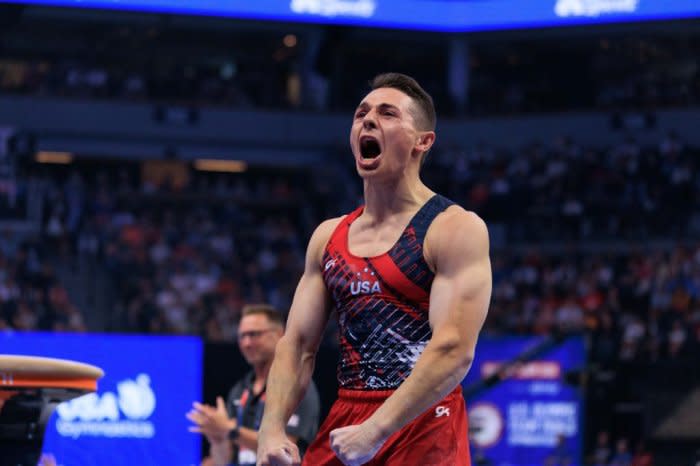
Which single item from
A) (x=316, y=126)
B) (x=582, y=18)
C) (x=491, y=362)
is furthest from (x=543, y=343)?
(x=316, y=126)

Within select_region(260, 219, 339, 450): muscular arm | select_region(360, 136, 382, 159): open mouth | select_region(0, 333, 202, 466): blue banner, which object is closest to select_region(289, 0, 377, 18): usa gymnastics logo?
select_region(0, 333, 202, 466): blue banner

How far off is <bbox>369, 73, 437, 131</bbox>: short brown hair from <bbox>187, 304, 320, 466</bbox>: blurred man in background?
269 cm

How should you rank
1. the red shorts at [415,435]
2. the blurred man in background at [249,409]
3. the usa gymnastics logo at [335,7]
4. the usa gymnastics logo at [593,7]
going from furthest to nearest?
the usa gymnastics logo at [593,7] < the usa gymnastics logo at [335,7] < the blurred man in background at [249,409] < the red shorts at [415,435]

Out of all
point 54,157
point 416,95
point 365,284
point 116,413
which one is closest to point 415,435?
point 365,284

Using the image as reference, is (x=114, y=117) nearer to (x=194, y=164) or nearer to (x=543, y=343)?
(x=194, y=164)

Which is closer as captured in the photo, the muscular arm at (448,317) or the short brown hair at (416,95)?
the muscular arm at (448,317)

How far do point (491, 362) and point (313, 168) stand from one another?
14467 millimetres

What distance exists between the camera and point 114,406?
28.6ft

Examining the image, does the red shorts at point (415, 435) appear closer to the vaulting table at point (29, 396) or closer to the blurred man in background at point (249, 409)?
the vaulting table at point (29, 396)

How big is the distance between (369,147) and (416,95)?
0.73ft

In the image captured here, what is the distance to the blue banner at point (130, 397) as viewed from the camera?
859cm

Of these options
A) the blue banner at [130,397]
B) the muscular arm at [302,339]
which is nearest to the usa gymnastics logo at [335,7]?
the blue banner at [130,397]

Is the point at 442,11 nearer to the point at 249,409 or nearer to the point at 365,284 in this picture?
the point at 249,409

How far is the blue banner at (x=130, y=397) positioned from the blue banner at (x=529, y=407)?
165 inches
